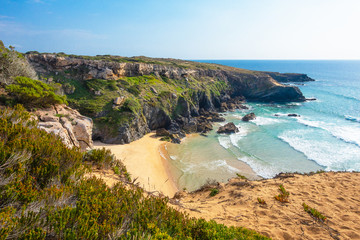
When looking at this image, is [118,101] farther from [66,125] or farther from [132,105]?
[66,125]

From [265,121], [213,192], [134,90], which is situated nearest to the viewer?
[213,192]

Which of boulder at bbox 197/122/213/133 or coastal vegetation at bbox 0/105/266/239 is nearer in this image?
coastal vegetation at bbox 0/105/266/239

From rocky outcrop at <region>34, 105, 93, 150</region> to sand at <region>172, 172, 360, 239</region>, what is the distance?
22.9 feet

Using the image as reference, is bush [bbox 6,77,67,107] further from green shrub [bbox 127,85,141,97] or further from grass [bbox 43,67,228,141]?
green shrub [bbox 127,85,141,97]

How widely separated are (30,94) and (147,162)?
1328cm

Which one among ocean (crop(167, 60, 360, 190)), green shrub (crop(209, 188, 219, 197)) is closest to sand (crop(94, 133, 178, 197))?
ocean (crop(167, 60, 360, 190))

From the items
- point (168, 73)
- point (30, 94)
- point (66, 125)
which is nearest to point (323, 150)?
point (66, 125)

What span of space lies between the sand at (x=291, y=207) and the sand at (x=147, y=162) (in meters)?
6.12

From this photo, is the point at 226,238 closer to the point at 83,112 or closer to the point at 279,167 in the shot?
the point at 279,167

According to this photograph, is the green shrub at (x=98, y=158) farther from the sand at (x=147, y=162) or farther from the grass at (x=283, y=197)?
the grass at (x=283, y=197)

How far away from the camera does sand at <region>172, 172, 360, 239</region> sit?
6.86 metres

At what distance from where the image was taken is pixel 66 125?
10.6m

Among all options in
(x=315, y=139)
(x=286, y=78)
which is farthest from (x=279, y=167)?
(x=286, y=78)

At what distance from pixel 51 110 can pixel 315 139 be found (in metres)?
37.3
